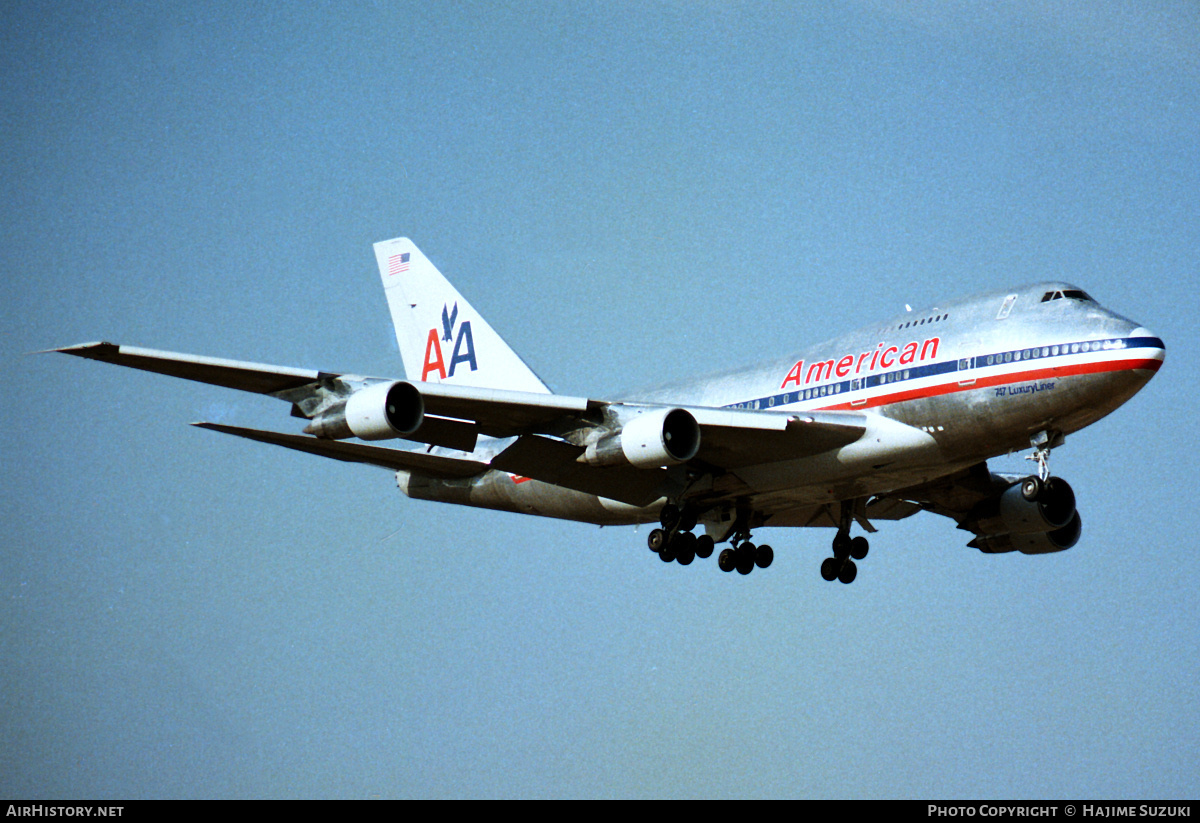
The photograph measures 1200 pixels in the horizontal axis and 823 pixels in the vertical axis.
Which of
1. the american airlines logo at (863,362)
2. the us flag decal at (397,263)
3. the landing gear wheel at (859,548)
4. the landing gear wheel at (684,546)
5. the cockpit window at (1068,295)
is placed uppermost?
the us flag decal at (397,263)

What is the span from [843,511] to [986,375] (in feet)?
28.1

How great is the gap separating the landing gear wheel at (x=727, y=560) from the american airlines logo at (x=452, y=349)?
31.0 ft

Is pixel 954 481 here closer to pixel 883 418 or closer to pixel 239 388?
pixel 883 418

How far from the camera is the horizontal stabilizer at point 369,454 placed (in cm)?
3125

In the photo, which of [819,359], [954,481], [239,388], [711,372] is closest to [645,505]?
[711,372]

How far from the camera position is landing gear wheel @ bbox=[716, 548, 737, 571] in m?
35.3

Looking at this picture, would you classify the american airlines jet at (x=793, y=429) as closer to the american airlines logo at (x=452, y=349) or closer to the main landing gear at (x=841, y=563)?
the main landing gear at (x=841, y=563)

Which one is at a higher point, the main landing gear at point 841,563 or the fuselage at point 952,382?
the fuselage at point 952,382

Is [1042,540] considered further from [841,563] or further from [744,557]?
[744,557]

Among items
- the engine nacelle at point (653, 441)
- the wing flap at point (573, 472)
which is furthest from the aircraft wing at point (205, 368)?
the engine nacelle at point (653, 441)

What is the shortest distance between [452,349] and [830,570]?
13020mm

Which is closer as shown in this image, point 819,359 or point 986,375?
point 986,375

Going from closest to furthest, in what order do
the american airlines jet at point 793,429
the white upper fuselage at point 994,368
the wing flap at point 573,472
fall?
the white upper fuselage at point 994,368 → the american airlines jet at point 793,429 → the wing flap at point 573,472

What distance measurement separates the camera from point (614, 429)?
1198 inches
